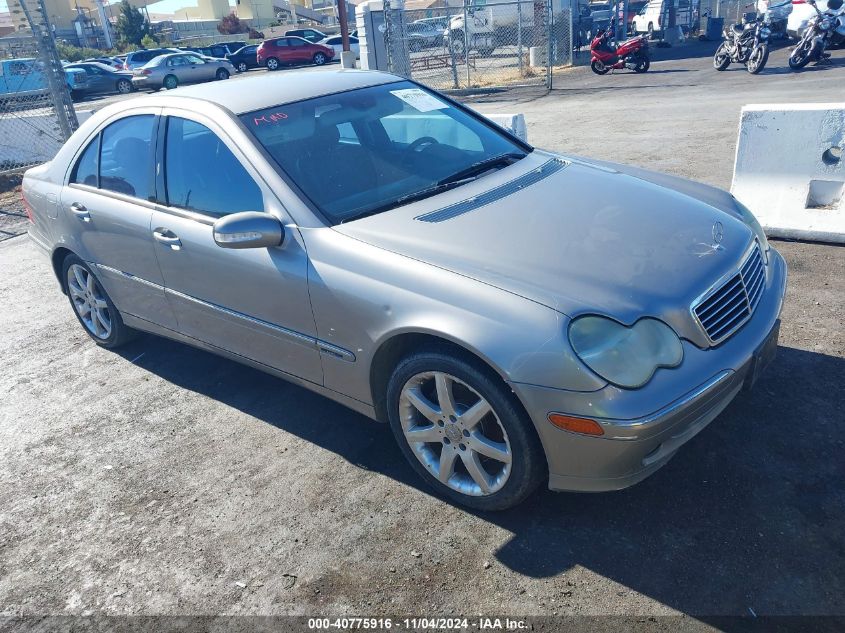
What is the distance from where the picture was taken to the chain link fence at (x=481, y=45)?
16.7m

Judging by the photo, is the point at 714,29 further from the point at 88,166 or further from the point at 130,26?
the point at 130,26

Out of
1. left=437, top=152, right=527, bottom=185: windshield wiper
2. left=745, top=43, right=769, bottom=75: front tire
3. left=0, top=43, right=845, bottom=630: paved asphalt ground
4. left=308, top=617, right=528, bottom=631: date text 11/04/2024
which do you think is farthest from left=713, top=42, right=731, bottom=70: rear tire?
left=308, top=617, right=528, bottom=631: date text 11/04/2024

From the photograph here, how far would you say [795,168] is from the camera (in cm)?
561

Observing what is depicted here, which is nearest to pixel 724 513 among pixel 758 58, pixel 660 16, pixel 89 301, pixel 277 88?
pixel 277 88

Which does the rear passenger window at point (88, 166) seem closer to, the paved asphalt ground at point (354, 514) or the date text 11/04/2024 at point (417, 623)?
the paved asphalt ground at point (354, 514)

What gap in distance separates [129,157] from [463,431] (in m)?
2.71

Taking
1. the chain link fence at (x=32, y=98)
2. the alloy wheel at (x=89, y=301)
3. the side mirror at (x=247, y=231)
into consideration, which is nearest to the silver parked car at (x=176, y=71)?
the chain link fence at (x=32, y=98)

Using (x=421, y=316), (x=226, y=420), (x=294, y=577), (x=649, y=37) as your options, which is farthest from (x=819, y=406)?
(x=649, y=37)

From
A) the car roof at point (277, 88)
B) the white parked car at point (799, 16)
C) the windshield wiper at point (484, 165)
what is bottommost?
the white parked car at point (799, 16)

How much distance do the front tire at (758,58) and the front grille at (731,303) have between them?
49.1 feet

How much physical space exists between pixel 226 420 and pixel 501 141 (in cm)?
229

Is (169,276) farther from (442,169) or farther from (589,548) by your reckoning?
(589,548)

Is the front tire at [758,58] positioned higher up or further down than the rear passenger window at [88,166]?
further down

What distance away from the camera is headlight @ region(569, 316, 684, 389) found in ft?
8.46
